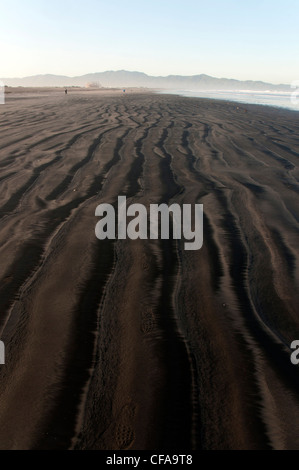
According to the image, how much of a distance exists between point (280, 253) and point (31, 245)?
211 cm

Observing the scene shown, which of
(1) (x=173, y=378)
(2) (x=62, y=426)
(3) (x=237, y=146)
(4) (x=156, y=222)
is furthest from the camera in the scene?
(3) (x=237, y=146)

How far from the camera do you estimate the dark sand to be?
1.51 m

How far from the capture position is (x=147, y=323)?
2.14m

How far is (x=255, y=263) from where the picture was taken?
113 inches

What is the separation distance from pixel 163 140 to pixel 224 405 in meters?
7.08

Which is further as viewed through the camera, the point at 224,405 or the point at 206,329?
the point at 206,329

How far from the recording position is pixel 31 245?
305 centimetres

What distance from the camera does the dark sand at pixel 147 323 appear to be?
151cm

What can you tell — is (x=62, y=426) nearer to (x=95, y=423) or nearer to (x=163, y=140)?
(x=95, y=423)

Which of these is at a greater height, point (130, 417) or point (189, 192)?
point (189, 192)

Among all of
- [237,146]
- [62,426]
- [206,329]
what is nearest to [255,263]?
[206,329]

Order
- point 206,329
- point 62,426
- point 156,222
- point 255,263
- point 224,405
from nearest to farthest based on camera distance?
point 62,426 → point 224,405 → point 206,329 → point 255,263 → point 156,222
